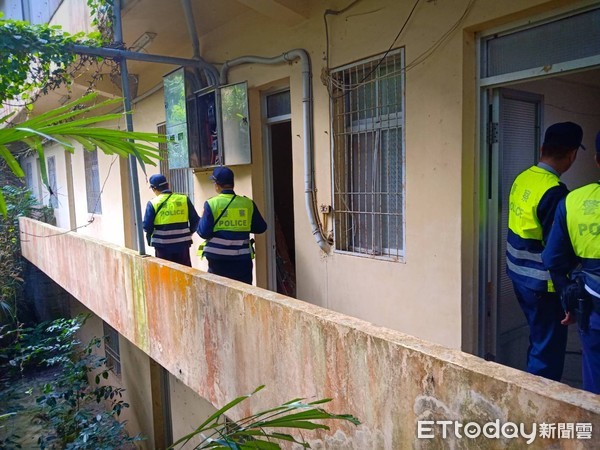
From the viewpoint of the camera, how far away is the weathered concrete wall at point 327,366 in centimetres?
156

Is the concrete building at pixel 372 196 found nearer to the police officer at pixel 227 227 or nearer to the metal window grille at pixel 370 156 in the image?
the metal window grille at pixel 370 156

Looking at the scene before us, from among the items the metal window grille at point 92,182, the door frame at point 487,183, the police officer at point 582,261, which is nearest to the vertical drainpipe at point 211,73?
the door frame at point 487,183

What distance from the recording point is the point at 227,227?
13.6ft

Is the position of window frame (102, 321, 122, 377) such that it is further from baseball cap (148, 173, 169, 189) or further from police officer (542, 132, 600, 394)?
police officer (542, 132, 600, 394)

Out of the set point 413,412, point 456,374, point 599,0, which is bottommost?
point 413,412

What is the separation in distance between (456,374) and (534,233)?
4.06ft

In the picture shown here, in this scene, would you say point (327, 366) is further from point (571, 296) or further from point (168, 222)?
point (168, 222)

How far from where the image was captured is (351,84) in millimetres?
4137

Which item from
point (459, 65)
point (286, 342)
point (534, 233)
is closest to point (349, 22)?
point (459, 65)

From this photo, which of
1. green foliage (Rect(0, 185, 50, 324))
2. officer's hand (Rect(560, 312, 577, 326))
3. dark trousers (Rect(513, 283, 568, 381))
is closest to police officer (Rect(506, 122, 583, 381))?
dark trousers (Rect(513, 283, 568, 381))

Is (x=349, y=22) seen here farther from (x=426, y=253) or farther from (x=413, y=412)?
(x=413, y=412)

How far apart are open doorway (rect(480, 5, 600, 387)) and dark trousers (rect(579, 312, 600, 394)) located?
1181 millimetres

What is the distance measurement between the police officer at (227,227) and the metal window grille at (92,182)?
7040 mm

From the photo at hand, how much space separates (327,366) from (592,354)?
1241 mm
